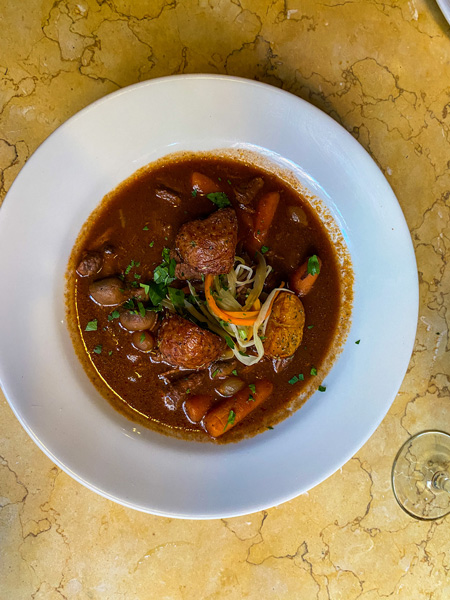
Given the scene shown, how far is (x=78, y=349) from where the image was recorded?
3740 mm

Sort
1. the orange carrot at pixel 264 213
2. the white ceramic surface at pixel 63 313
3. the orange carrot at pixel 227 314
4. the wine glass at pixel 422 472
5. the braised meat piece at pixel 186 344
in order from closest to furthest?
the white ceramic surface at pixel 63 313 < the braised meat piece at pixel 186 344 < the orange carrot at pixel 227 314 < the orange carrot at pixel 264 213 < the wine glass at pixel 422 472

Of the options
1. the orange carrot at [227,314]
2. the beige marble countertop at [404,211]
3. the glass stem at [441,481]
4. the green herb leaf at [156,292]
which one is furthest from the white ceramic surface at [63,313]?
the glass stem at [441,481]

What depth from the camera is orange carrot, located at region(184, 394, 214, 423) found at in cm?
377

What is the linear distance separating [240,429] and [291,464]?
0.50 metres

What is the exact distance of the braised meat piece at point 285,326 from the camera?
364cm

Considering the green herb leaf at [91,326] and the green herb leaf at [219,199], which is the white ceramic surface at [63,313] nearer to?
the green herb leaf at [91,326]

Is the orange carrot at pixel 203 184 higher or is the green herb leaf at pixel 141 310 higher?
the orange carrot at pixel 203 184

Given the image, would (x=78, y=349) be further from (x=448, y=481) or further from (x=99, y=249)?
(x=448, y=481)

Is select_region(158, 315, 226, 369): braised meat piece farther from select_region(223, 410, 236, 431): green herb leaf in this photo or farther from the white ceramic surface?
the white ceramic surface

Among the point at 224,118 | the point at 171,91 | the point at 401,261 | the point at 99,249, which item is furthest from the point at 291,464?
the point at 171,91

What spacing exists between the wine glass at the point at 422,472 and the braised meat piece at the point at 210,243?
2324mm

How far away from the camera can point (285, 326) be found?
364 cm

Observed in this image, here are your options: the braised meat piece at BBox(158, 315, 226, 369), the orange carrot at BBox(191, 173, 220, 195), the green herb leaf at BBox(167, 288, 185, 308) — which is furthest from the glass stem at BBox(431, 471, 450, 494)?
the orange carrot at BBox(191, 173, 220, 195)

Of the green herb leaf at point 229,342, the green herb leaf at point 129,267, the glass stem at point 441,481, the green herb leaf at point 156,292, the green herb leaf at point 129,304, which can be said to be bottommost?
the glass stem at point 441,481
